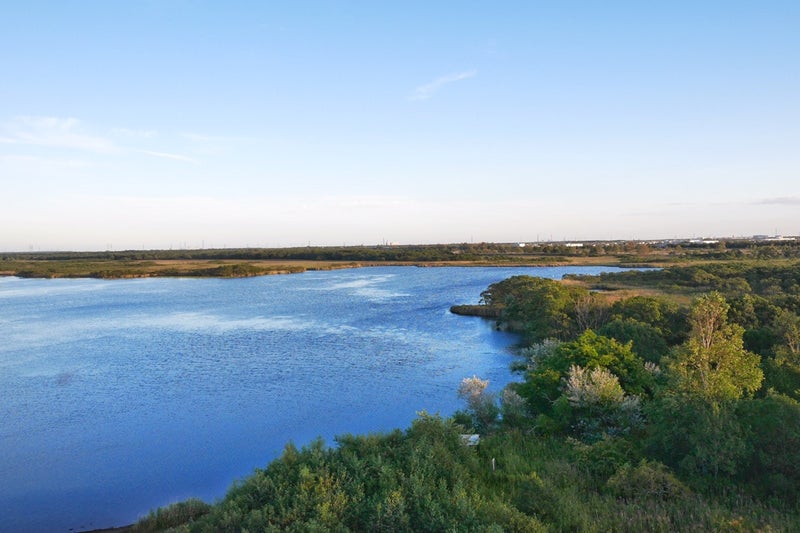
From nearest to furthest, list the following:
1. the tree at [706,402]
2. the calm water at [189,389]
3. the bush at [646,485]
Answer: the bush at [646,485]
the tree at [706,402]
the calm water at [189,389]

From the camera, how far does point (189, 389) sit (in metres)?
30.3

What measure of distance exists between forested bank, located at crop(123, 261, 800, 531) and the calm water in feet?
16.0

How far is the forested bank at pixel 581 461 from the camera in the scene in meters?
10.9

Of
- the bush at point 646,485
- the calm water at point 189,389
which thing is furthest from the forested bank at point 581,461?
the calm water at point 189,389

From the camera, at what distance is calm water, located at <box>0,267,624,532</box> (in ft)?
62.1

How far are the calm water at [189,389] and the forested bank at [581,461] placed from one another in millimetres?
4864

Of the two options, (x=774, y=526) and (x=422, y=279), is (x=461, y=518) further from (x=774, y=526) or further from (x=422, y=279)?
(x=422, y=279)

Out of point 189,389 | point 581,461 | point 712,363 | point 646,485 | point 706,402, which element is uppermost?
point 712,363

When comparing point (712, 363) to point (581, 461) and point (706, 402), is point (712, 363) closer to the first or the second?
point (706, 402)

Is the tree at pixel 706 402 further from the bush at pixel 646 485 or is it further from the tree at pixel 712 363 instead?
the bush at pixel 646 485

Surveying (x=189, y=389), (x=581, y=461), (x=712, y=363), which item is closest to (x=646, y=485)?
(x=581, y=461)

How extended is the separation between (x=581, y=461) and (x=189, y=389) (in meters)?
22.7

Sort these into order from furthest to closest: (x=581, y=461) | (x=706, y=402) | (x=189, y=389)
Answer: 1. (x=189, y=389)
2. (x=581, y=461)
3. (x=706, y=402)

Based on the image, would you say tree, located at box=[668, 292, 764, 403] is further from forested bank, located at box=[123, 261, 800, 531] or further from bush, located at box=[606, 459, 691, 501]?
bush, located at box=[606, 459, 691, 501]
